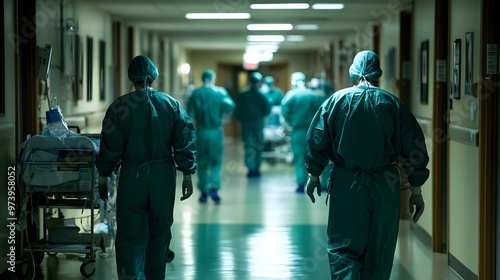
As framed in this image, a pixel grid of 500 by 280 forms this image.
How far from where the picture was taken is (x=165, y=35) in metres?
13.6

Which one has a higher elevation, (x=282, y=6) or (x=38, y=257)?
(x=282, y=6)

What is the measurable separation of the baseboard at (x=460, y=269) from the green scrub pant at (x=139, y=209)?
6.54ft

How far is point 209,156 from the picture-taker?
957 centimetres

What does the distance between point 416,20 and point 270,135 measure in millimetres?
7091

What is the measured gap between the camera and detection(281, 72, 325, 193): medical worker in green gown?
426 inches

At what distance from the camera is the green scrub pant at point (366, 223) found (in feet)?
14.3

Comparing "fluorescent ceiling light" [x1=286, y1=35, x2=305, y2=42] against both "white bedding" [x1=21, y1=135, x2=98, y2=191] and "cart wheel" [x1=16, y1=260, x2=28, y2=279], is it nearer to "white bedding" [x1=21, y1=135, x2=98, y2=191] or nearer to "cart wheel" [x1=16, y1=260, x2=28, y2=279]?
"white bedding" [x1=21, y1=135, x2=98, y2=191]

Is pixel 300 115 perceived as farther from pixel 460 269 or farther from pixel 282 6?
pixel 460 269

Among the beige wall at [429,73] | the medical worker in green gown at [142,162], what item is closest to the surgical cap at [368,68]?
the medical worker in green gown at [142,162]

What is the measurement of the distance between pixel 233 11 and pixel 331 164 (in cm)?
462

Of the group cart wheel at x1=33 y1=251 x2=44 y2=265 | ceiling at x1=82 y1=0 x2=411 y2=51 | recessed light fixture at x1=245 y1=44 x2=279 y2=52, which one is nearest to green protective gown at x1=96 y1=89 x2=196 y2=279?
cart wheel at x1=33 y1=251 x2=44 y2=265

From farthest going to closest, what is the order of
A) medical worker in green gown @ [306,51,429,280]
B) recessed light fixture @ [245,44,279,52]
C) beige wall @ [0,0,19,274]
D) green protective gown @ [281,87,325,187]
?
1. recessed light fixture @ [245,44,279,52]
2. green protective gown @ [281,87,325,187]
3. beige wall @ [0,0,19,274]
4. medical worker in green gown @ [306,51,429,280]

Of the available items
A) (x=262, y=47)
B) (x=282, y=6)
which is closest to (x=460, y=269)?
(x=282, y=6)

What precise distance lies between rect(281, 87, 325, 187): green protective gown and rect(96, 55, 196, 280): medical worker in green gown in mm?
5998
